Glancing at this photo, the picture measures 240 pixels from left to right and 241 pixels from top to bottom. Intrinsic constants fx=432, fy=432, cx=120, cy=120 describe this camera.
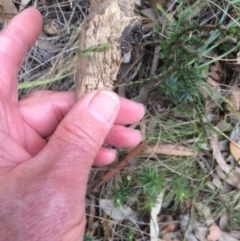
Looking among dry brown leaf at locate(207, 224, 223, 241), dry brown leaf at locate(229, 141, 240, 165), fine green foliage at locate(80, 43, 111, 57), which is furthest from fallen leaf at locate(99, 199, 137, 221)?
fine green foliage at locate(80, 43, 111, 57)

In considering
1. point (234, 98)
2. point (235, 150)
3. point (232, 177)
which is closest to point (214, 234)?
point (232, 177)

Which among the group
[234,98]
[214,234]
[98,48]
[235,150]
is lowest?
[214,234]

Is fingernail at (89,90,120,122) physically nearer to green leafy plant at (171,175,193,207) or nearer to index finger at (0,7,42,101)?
index finger at (0,7,42,101)

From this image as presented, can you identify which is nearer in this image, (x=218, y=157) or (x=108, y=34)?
(x=108, y=34)

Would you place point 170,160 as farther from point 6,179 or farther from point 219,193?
point 6,179

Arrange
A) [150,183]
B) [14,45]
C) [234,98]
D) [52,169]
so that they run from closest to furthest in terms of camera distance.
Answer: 1. [52,169]
2. [14,45]
3. [150,183]
4. [234,98]

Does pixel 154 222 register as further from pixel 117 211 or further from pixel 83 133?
pixel 83 133

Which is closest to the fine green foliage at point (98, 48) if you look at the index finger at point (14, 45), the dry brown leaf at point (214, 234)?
the index finger at point (14, 45)
